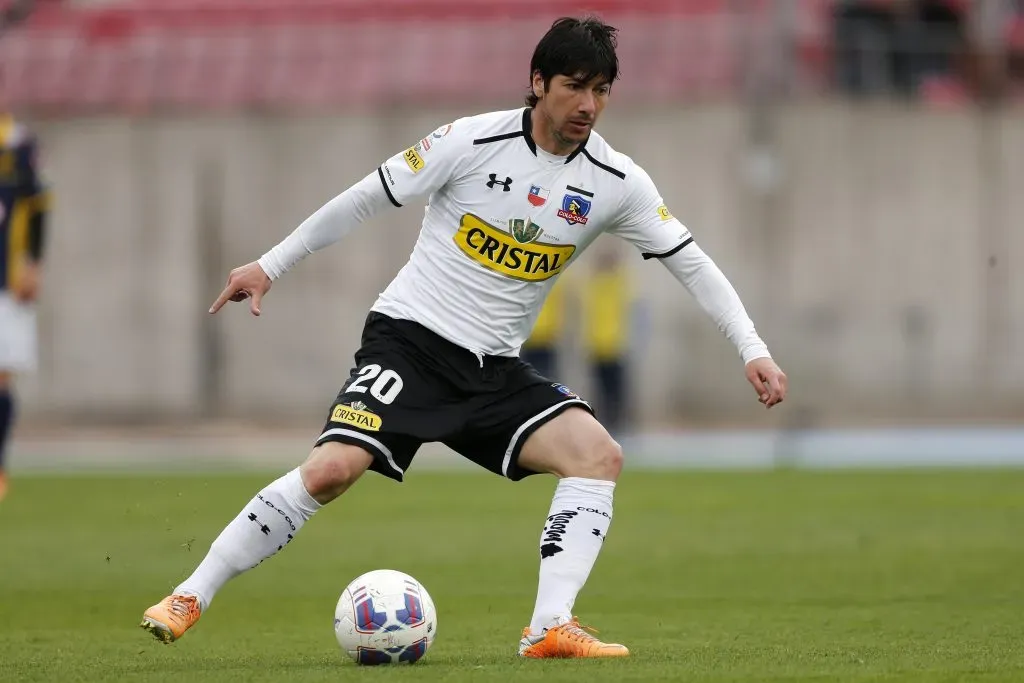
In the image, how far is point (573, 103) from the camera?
6043 mm

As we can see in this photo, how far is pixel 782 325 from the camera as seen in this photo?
953 inches

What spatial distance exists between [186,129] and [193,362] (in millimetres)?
3521

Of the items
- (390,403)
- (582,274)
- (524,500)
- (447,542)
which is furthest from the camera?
(582,274)

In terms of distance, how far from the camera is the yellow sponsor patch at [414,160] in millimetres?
6250

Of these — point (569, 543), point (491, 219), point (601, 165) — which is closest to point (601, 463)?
point (569, 543)

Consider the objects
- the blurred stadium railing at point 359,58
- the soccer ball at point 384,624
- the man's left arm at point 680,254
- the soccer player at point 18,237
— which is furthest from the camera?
the blurred stadium railing at point 359,58

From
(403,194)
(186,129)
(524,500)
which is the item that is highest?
(186,129)

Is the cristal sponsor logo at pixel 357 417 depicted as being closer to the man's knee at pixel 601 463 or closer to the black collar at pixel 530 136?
the man's knee at pixel 601 463

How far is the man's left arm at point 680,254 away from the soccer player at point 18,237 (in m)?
7.13

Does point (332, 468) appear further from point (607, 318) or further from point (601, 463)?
point (607, 318)

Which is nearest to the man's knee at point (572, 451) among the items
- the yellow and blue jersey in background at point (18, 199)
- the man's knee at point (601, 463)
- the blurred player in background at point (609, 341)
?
the man's knee at point (601, 463)

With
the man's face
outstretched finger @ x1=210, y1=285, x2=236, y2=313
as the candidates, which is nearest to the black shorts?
outstretched finger @ x1=210, y1=285, x2=236, y2=313

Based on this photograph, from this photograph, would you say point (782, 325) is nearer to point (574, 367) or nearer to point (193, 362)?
point (574, 367)

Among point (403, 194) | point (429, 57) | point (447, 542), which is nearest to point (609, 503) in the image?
point (403, 194)
